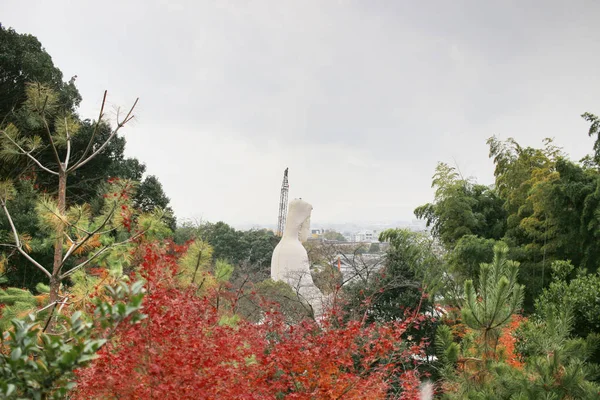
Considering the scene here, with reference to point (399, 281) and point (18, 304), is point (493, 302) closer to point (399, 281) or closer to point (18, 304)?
point (18, 304)

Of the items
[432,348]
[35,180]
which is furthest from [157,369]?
[35,180]

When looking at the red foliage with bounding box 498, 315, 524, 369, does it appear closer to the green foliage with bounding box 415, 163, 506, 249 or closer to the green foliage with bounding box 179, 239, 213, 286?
the green foliage with bounding box 179, 239, 213, 286

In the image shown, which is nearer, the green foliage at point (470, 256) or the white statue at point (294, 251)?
the green foliage at point (470, 256)

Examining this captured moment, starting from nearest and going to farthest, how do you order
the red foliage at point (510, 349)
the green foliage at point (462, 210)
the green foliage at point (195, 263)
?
the red foliage at point (510, 349), the green foliage at point (195, 263), the green foliage at point (462, 210)

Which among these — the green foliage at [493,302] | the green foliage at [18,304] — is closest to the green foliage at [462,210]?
the green foliage at [493,302]

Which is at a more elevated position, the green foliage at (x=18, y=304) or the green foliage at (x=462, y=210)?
the green foliage at (x=462, y=210)

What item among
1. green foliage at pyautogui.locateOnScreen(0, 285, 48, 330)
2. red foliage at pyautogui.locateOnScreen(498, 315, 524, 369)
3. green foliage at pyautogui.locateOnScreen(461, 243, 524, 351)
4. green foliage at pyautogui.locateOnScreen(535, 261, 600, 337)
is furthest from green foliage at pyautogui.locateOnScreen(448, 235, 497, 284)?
green foliage at pyautogui.locateOnScreen(0, 285, 48, 330)

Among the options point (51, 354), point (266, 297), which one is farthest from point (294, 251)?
point (51, 354)

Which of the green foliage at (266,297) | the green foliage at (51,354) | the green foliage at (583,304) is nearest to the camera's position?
the green foliage at (51,354)

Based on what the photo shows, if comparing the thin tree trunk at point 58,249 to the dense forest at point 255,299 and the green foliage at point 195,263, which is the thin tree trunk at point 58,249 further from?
the green foliage at point 195,263

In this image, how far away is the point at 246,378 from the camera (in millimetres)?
3797

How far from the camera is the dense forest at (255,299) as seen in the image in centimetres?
303

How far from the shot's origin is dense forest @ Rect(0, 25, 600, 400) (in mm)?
3025

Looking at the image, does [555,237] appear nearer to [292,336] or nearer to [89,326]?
[292,336]
